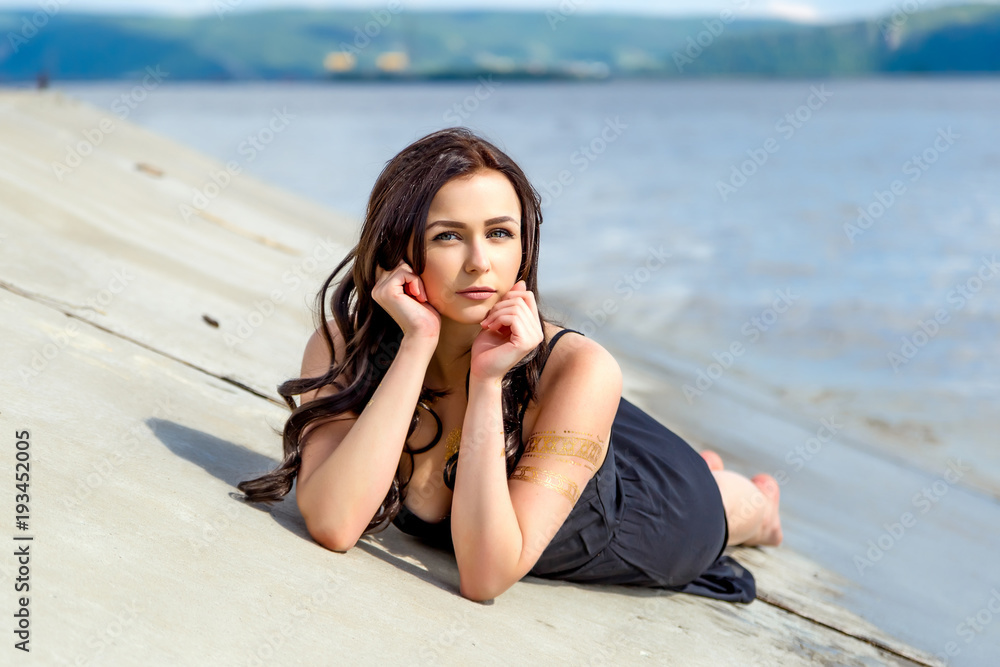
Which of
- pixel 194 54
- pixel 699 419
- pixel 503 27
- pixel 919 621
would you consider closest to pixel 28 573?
pixel 919 621

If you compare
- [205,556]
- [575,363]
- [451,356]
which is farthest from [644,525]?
[205,556]

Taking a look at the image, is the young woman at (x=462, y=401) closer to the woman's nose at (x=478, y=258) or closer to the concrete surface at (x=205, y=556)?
the woman's nose at (x=478, y=258)

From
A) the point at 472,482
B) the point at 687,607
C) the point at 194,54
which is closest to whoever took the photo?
the point at 472,482

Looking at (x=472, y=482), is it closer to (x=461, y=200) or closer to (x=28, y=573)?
(x=461, y=200)

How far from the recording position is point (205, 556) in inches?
94.6

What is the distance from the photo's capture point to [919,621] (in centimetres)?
357

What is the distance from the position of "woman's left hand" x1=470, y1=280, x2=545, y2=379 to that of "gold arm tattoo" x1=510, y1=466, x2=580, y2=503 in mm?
286

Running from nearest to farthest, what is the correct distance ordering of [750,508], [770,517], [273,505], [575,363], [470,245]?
[470,245] → [575,363] → [273,505] → [750,508] → [770,517]

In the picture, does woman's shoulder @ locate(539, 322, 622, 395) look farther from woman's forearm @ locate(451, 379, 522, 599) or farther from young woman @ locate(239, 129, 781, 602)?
woman's forearm @ locate(451, 379, 522, 599)

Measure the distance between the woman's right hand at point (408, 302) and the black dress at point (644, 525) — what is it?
14.9 inches

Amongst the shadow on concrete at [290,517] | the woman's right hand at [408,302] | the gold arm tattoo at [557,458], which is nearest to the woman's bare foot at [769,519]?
the shadow on concrete at [290,517]

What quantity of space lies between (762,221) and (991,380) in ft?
26.1

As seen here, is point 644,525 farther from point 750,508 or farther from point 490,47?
point 490,47

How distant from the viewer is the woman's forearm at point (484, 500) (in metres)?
2.43
